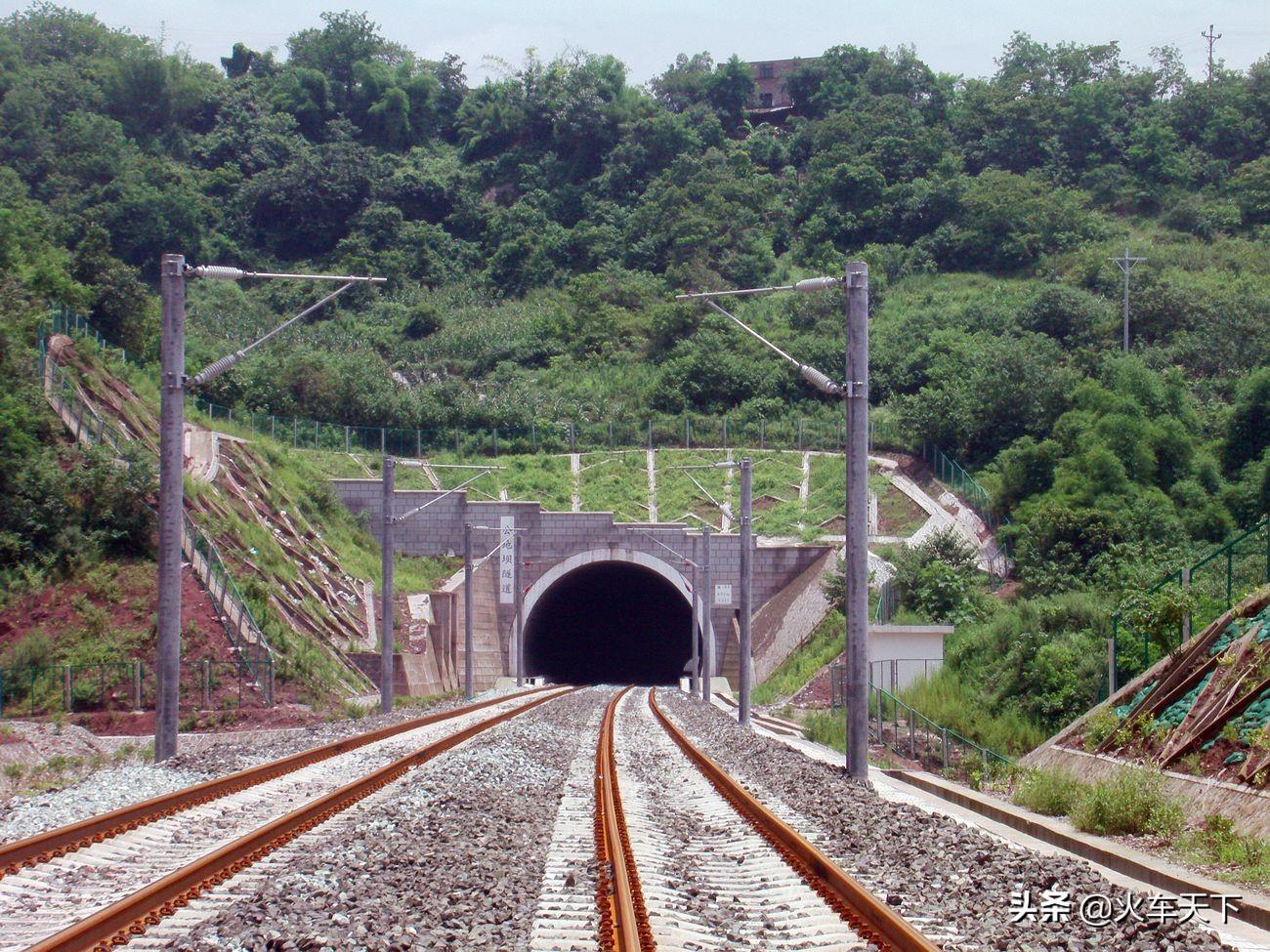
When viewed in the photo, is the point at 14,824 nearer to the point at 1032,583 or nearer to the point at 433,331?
the point at 1032,583

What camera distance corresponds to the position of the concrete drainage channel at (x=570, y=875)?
7219 mm

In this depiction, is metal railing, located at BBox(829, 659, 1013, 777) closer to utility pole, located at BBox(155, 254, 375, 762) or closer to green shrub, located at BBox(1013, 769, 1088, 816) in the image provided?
green shrub, located at BBox(1013, 769, 1088, 816)

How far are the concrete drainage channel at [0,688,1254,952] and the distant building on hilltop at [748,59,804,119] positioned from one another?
101478mm

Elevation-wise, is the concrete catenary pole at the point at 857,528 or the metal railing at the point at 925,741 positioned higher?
the concrete catenary pole at the point at 857,528

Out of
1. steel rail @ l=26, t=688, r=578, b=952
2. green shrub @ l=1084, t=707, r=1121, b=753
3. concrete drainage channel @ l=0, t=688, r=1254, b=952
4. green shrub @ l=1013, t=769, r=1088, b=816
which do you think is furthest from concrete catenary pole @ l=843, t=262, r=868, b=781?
steel rail @ l=26, t=688, r=578, b=952

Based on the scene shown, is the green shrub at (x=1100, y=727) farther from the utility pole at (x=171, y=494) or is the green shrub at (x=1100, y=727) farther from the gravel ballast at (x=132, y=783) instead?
the utility pole at (x=171, y=494)

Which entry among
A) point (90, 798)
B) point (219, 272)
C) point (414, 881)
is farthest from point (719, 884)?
point (219, 272)

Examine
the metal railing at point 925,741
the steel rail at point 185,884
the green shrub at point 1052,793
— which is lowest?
the metal railing at point 925,741

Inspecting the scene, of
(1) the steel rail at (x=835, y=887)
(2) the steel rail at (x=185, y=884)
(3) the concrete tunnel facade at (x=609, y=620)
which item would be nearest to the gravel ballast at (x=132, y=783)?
(2) the steel rail at (x=185, y=884)

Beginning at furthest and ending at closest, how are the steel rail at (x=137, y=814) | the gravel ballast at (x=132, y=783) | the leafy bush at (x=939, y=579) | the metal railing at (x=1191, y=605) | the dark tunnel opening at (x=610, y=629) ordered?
the dark tunnel opening at (x=610, y=629) < the leafy bush at (x=939, y=579) < the metal railing at (x=1191, y=605) < the gravel ballast at (x=132, y=783) < the steel rail at (x=137, y=814)

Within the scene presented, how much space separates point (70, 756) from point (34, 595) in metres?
11.7

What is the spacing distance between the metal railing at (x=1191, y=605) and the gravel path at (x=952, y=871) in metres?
5.43

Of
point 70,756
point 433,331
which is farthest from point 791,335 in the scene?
point 70,756

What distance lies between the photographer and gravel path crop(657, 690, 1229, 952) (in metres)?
7.12
